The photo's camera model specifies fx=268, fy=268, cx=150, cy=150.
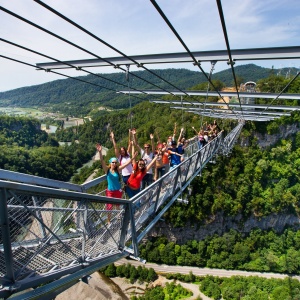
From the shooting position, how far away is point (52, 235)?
9.34 feet

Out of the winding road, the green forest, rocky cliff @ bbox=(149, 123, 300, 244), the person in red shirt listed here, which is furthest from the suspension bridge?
rocky cliff @ bbox=(149, 123, 300, 244)

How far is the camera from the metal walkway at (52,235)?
92.9 inches

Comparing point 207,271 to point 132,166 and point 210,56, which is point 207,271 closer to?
point 132,166

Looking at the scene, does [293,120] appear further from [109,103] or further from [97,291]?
[109,103]

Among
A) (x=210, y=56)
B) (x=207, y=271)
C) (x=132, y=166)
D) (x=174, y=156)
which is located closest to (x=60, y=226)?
(x=132, y=166)

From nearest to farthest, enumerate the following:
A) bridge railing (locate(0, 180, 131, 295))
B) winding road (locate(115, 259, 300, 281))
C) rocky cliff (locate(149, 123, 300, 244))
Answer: bridge railing (locate(0, 180, 131, 295)), winding road (locate(115, 259, 300, 281)), rocky cliff (locate(149, 123, 300, 244))

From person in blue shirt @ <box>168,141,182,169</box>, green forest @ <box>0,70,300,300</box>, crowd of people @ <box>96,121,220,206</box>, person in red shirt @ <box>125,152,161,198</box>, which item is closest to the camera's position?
crowd of people @ <box>96,121,220,206</box>

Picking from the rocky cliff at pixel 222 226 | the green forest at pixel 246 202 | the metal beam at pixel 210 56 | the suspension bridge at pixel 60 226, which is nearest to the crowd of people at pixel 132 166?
the suspension bridge at pixel 60 226

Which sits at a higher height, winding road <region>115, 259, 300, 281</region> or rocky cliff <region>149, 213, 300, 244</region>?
rocky cliff <region>149, 213, 300, 244</region>

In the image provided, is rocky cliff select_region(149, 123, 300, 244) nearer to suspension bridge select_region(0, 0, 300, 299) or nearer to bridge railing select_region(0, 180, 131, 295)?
suspension bridge select_region(0, 0, 300, 299)

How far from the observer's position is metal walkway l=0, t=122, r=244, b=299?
7.74 ft

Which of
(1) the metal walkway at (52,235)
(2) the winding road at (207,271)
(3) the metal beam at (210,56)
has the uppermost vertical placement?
(3) the metal beam at (210,56)

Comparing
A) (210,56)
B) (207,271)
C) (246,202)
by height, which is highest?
(210,56)

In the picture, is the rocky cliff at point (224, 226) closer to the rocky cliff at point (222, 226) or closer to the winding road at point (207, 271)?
the rocky cliff at point (222, 226)
